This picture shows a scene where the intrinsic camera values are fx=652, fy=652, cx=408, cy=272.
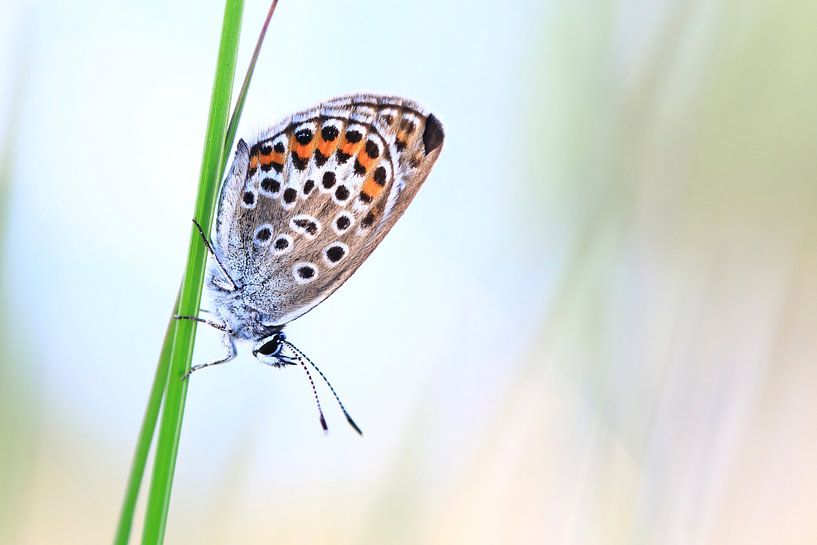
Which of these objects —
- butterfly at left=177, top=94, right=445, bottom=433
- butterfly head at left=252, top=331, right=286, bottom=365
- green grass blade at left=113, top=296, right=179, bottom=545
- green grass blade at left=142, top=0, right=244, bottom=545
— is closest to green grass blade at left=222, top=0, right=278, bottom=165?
green grass blade at left=142, top=0, right=244, bottom=545

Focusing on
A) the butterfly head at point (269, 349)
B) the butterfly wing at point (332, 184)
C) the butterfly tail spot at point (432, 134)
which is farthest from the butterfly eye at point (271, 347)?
the butterfly tail spot at point (432, 134)

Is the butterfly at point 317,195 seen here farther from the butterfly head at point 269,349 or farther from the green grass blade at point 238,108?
the green grass blade at point 238,108

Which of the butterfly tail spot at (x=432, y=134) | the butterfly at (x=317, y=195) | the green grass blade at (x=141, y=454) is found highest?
the butterfly tail spot at (x=432, y=134)

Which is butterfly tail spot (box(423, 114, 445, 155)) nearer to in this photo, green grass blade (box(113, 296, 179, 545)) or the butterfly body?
the butterfly body

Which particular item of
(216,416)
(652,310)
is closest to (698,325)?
(652,310)

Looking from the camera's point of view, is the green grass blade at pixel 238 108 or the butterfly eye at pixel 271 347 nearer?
the green grass blade at pixel 238 108

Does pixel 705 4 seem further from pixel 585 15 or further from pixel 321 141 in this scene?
pixel 321 141
